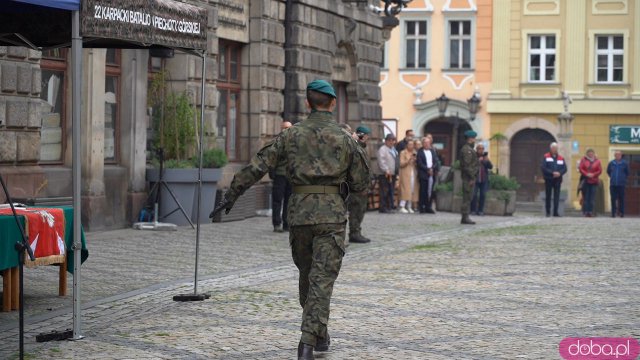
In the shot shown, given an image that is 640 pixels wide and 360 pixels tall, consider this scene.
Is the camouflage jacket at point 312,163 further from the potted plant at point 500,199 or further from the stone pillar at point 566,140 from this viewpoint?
the stone pillar at point 566,140

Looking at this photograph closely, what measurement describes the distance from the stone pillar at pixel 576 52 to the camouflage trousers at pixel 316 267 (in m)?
42.0

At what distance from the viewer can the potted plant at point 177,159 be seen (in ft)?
70.4

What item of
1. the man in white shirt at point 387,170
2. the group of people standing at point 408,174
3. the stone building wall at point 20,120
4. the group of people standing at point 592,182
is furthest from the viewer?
the group of people standing at point 592,182

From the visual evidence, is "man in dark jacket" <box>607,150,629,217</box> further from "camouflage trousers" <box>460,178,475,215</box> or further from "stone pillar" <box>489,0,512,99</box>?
"stone pillar" <box>489,0,512,99</box>

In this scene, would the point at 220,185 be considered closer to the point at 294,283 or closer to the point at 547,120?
the point at 294,283

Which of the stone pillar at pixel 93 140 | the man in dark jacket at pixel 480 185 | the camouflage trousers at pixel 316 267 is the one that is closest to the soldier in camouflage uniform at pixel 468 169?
the man in dark jacket at pixel 480 185

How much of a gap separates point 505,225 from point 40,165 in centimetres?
1071

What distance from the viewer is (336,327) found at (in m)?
10.6

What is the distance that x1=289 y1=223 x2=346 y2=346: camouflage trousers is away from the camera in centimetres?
894

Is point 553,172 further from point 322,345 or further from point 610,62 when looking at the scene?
point 322,345

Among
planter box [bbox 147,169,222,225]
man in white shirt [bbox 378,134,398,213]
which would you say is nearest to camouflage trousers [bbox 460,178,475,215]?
man in white shirt [bbox 378,134,398,213]

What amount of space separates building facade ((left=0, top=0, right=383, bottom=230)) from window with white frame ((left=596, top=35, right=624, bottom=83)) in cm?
2076

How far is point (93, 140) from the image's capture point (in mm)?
19969

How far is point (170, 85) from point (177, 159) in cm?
130
